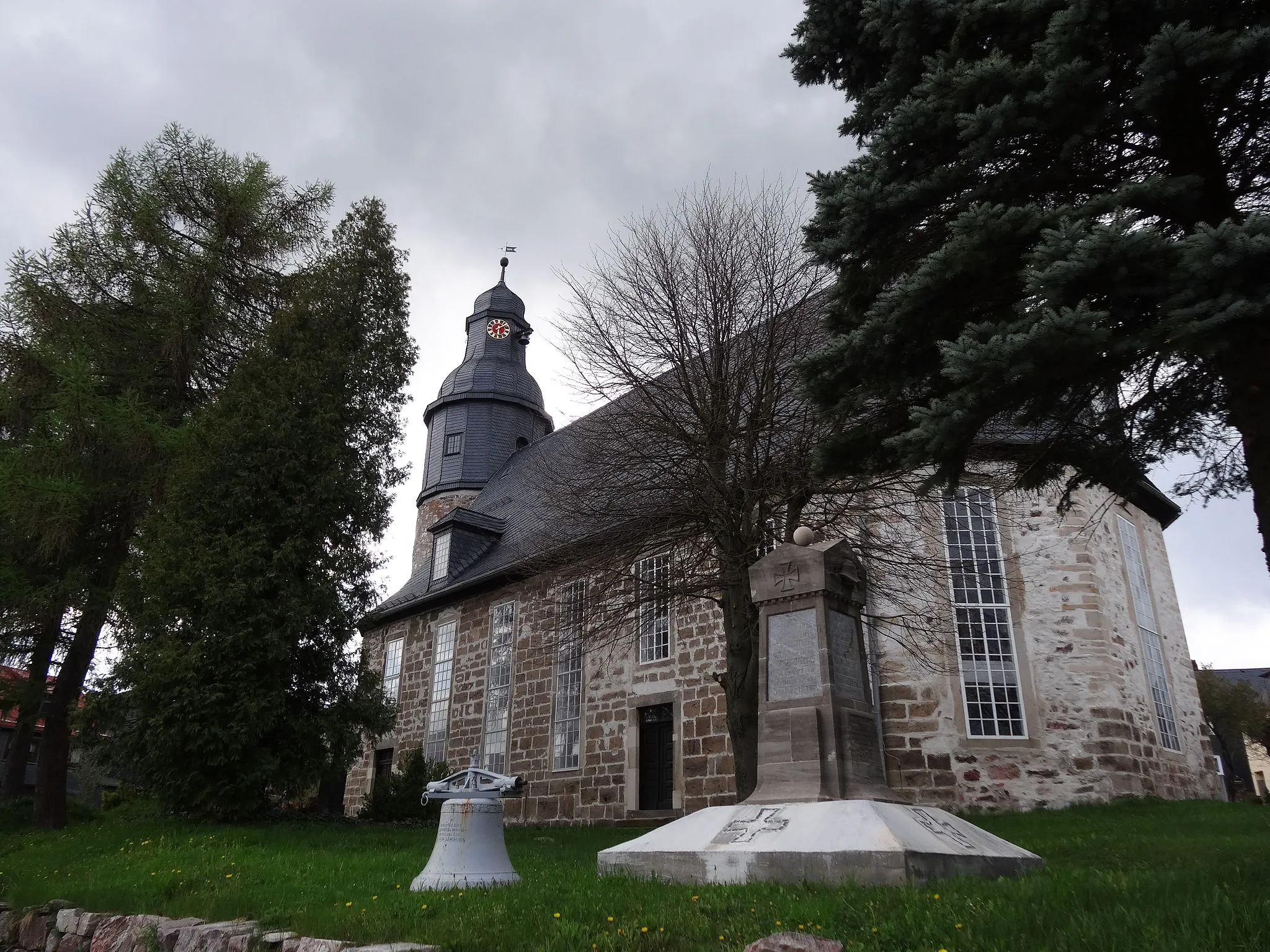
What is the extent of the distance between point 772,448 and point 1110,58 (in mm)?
6099

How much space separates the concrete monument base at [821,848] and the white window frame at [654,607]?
3970 mm

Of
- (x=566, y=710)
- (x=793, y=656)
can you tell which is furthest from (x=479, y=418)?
(x=793, y=656)

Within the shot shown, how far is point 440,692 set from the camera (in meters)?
21.3

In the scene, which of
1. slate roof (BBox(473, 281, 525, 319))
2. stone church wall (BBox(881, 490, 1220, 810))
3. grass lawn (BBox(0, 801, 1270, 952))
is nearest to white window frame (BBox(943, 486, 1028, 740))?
stone church wall (BBox(881, 490, 1220, 810))

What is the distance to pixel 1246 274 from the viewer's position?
173 inches

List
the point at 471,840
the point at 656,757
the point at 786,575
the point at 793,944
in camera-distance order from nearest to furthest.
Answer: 1. the point at 793,944
2. the point at 471,840
3. the point at 786,575
4. the point at 656,757

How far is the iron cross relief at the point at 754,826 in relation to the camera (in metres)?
6.46

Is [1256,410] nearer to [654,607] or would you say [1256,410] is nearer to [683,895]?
[683,895]

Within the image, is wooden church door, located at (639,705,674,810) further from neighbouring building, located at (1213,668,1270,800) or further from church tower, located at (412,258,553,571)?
neighbouring building, located at (1213,668,1270,800)

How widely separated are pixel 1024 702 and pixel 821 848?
772 centimetres

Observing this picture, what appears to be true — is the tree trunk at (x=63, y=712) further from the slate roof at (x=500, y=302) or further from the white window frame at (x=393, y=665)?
the slate roof at (x=500, y=302)

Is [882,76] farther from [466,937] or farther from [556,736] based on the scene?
[556,736]

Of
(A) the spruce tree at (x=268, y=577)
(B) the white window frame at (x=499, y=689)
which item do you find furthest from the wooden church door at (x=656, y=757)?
(A) the spruce tree at (x=268, y=577)

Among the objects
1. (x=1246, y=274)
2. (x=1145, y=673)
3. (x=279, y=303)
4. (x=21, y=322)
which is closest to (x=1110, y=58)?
(x=1246, y=274)
